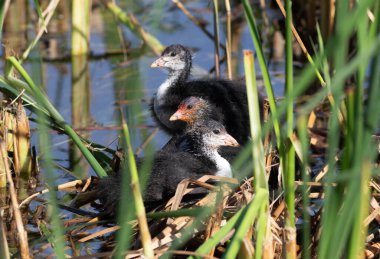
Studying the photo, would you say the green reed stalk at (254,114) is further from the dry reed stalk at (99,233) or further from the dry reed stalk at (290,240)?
the dry reed stalk at (99,233)

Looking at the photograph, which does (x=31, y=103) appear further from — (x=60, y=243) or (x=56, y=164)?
(x=60, y=243)

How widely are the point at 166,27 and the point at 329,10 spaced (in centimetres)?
193

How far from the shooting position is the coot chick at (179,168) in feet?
14.1

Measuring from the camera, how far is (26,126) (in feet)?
16.5

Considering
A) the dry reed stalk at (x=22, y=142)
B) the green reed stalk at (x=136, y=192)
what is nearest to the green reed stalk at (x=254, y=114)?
the green reed stalk at (x=136, y=192)

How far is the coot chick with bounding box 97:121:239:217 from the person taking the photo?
4.31 m

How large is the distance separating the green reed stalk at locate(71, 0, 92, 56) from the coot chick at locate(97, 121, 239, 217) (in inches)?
98.3

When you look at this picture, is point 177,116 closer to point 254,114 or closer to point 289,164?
point 289,164

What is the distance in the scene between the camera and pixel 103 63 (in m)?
7.77

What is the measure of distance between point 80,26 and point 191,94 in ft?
7.06

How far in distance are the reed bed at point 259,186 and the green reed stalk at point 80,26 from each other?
5.53ft

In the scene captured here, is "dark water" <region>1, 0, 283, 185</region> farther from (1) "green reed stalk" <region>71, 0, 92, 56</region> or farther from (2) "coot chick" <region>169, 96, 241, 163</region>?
(2) "coot chick" <region>169, 96, 241, 163</region>

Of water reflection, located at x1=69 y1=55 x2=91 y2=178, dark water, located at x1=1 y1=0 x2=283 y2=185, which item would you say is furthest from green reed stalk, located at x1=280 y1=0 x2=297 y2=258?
dark water, located at x1=1 y1=0 x2=283 y2=185

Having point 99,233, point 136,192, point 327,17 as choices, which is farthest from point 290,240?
point 327,17
